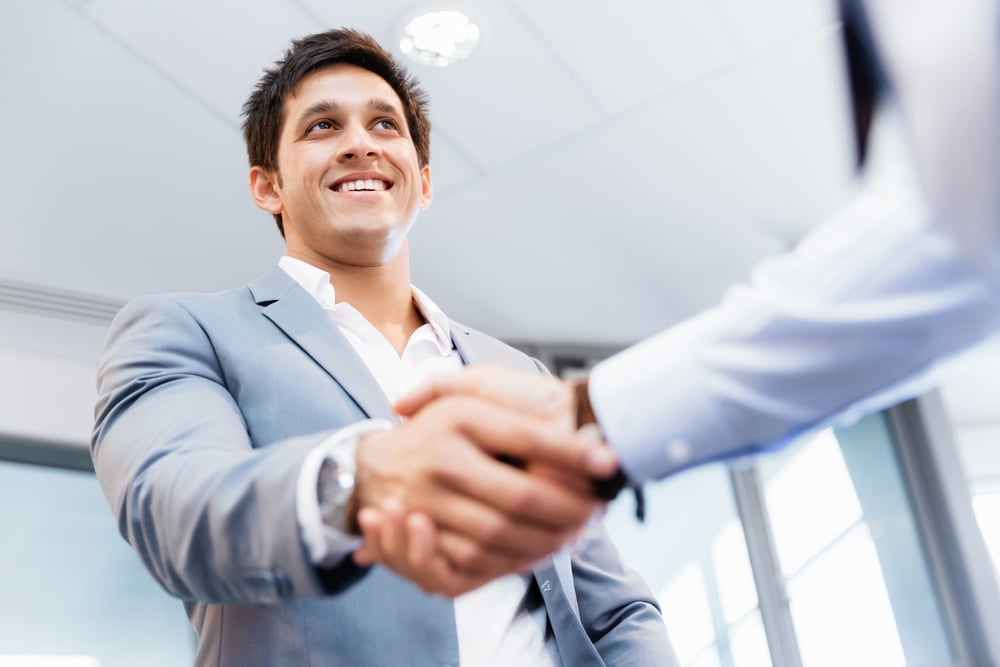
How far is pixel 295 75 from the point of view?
187cm

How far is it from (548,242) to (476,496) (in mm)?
3364

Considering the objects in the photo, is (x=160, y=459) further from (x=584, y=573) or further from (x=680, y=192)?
(x=680, y=192)

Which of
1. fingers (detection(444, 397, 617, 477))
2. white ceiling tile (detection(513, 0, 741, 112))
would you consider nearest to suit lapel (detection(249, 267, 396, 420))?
fingers (detection(444, 397, 617, 477))

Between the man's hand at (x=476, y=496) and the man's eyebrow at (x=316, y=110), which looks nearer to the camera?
the man's hand at (x=476, y=496)

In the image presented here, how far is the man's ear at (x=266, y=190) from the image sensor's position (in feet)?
6.22

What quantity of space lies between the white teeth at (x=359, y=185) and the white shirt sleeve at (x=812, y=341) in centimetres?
99

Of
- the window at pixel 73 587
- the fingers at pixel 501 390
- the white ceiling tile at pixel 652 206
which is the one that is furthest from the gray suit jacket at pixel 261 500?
the window at pixel 73 587

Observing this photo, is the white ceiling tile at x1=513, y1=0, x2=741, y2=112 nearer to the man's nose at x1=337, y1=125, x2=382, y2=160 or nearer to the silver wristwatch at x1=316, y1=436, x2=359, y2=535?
the man's nose at x1=337, y1=125, x2=382, y2=160

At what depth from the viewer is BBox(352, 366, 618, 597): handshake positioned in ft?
2.58

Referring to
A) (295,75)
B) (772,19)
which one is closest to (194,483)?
(295,75)

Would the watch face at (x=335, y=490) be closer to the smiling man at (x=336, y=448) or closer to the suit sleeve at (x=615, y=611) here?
the smiling man at (x=336, y=448)

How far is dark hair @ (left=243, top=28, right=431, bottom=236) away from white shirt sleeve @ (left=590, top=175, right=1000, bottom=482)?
1251 mm

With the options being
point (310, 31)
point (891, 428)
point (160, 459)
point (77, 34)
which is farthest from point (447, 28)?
point (891, 428)

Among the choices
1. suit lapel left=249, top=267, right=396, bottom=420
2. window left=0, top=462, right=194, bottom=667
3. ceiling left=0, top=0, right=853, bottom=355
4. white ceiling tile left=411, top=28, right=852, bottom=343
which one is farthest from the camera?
window left=0, top=462, right=194, bottom=667
